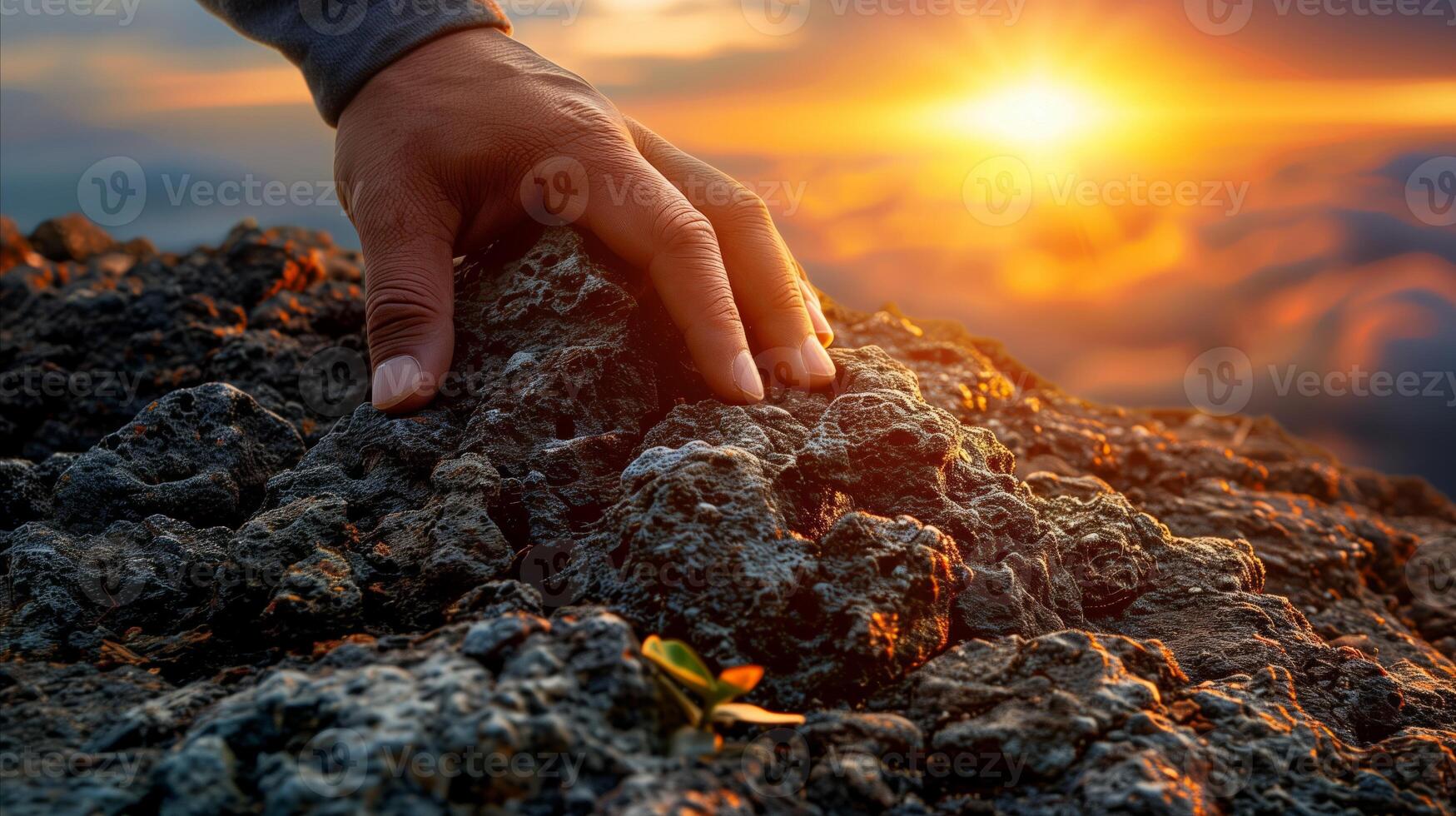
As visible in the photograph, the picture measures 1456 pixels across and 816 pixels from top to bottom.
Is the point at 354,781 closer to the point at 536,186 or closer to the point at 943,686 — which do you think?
the point at 943,686

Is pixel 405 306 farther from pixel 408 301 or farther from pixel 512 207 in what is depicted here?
pixel 512 207

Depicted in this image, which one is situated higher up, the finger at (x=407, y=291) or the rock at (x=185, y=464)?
the finger at (x=407, y=291)

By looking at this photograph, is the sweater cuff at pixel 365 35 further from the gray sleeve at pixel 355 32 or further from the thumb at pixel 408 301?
the thumb at pixel 408 301

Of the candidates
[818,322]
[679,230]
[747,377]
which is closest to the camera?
[747,377]

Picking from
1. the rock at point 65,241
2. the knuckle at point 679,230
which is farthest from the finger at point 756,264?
the rock at point 65,241

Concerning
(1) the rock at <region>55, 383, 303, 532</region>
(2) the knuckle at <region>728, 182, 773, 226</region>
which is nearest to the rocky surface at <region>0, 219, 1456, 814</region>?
(1) the rock at <region>55, 383, 303, 532</region>

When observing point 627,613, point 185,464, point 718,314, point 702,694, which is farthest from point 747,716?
point 185,464

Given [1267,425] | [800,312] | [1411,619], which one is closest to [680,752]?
[800,312]

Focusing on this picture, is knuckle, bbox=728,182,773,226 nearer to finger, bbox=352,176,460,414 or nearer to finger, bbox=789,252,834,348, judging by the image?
finger, bbox=789,252,834,348
